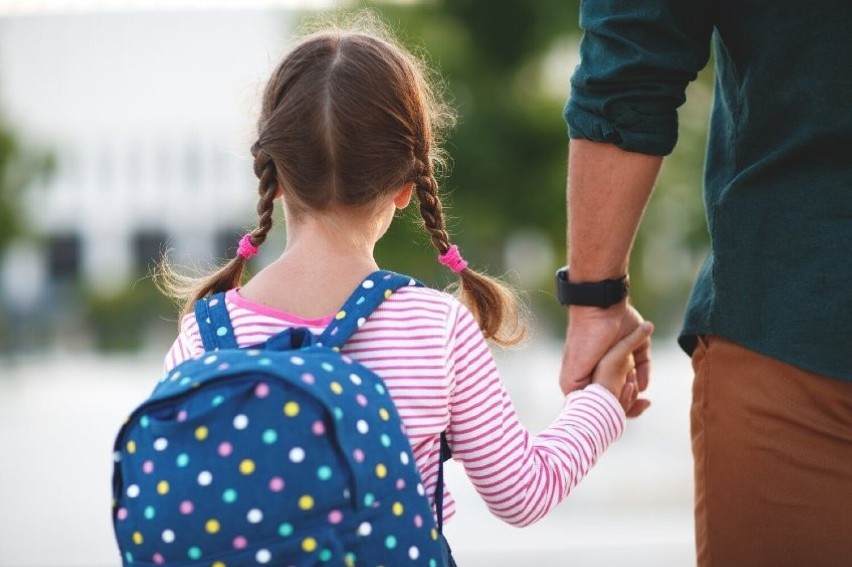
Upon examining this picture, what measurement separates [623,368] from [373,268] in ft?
2.21

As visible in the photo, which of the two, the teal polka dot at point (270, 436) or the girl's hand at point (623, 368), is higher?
the teal polka dot at point (270, 436)

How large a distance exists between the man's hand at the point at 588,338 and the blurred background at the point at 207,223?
0.36 feet

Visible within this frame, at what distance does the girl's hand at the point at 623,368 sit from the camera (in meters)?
2.29

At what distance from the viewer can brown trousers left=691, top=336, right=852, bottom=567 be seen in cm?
190

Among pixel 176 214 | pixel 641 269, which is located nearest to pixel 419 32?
pixel 641 269

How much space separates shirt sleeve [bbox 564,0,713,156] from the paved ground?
3.63m

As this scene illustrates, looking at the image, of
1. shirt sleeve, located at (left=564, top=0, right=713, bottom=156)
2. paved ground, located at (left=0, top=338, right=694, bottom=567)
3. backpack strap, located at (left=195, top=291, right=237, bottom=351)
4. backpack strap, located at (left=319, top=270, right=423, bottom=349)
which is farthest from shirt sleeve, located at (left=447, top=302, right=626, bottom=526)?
paved ground, located at (left=0, top=338, right=694, bottom=567)

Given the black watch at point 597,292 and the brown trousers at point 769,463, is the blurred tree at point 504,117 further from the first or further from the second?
the brown trousers at point 769,463

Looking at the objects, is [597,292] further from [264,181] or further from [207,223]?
[207,223]

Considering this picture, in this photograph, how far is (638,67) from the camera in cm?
206

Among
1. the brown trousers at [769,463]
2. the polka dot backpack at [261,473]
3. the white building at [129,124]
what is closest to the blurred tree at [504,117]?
the brown trousers at [769,463]

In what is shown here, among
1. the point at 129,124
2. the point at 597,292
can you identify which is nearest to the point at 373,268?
the point at 597,292

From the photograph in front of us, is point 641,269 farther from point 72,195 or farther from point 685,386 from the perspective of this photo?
point 72,195

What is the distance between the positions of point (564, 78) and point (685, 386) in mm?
5228
